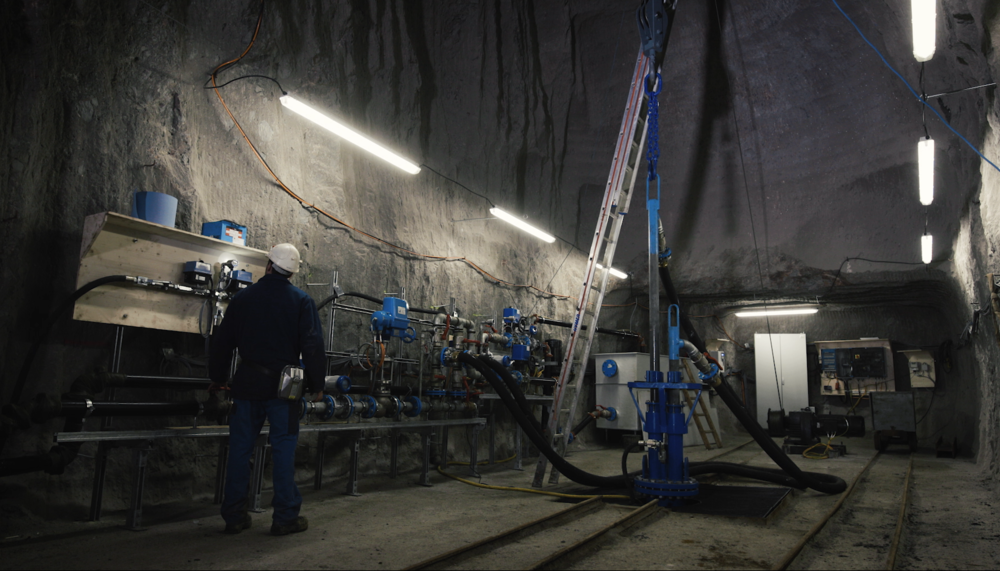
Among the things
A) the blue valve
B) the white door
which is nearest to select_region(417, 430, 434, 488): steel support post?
the blue valve

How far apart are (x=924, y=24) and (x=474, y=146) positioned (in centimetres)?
625

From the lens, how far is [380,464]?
6.59m

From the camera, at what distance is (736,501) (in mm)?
5168

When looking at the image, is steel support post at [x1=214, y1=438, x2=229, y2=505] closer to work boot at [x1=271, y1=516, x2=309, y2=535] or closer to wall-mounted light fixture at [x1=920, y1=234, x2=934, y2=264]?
work boot at [x1=271, y1=516, x2=309, y2=535]

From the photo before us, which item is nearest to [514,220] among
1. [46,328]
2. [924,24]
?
[924,24]

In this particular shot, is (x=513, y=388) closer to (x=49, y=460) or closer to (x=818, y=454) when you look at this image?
(x=49, y=460)

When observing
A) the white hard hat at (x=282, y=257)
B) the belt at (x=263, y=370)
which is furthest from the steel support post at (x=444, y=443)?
the white hard hat at (x=282, y=257)

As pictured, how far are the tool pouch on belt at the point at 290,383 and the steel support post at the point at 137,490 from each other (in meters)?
1.02

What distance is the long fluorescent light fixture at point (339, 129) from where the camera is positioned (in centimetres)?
496

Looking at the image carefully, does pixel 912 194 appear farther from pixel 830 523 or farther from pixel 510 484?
pixel 510 484

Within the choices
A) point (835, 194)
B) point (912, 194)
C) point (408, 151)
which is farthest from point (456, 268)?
point (912, 194)

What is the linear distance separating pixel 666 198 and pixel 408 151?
A: 6.29 m

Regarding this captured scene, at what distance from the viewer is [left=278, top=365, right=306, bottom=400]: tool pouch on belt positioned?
386cm

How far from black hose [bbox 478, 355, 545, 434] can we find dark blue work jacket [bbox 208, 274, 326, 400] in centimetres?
226
